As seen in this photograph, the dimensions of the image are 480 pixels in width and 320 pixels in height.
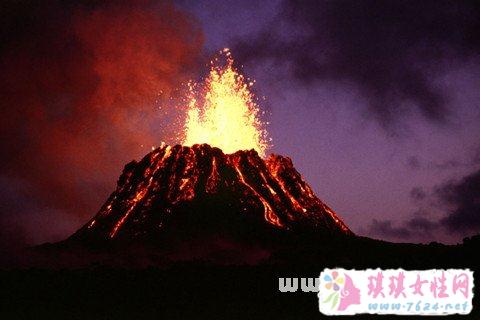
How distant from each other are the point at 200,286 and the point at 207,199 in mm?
44342

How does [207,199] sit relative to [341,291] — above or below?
above

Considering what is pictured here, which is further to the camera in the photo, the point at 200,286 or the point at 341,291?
the point at 200,286

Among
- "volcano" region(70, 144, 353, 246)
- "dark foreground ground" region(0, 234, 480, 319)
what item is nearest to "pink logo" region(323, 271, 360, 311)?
"dark foreground ground" region(0, 234, 480, 319)

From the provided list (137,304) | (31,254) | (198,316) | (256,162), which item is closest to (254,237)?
(256,162)

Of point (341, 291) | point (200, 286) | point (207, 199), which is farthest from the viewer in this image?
Answer: point (207, 199)

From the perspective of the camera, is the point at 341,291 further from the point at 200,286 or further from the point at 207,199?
the point at 207,199

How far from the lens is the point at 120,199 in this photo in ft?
411

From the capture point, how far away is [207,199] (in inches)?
4737

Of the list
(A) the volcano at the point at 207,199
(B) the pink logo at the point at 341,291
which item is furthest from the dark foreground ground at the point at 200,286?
(B) the pink logo at the point at 341,291

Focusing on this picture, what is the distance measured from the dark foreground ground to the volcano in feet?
57.2

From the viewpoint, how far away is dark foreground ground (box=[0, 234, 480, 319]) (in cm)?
5072

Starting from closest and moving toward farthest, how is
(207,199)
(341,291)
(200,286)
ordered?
(341,291) → (200,286) → (207,199)

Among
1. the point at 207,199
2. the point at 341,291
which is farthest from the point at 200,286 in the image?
the point at 341,291

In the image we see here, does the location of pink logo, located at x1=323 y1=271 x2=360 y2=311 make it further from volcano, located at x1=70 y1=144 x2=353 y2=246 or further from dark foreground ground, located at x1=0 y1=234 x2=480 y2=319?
volcano, located at x1=70 y1=144 x2=353 y2=246
